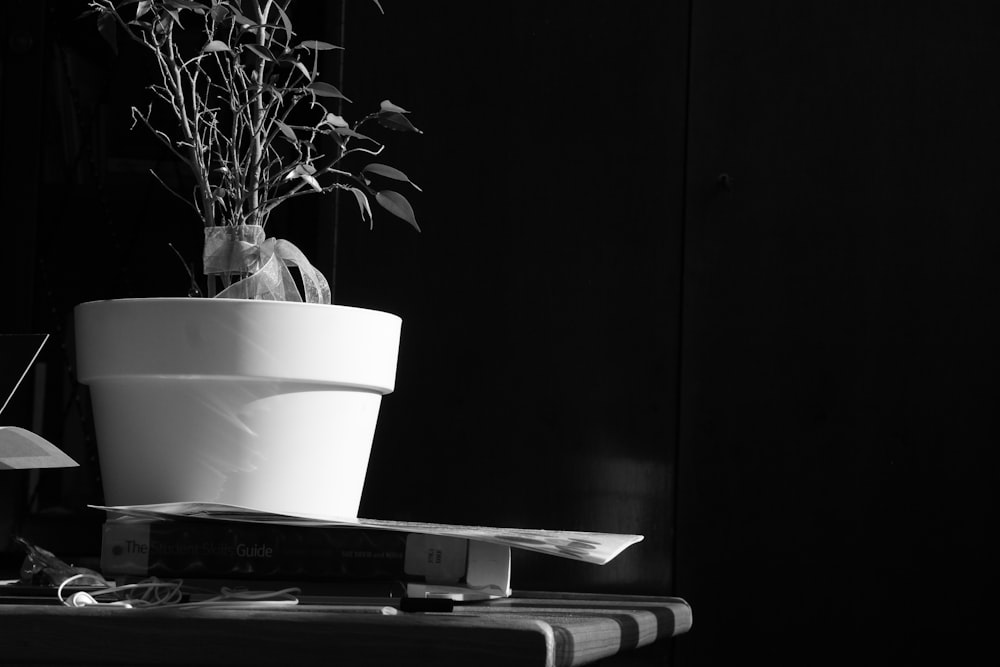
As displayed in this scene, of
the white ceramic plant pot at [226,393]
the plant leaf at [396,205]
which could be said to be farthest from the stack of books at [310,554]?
the plant leaf at [396,205]

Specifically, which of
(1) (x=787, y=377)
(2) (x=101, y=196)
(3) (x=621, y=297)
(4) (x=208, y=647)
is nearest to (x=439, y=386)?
(3) (x=621, y=297)

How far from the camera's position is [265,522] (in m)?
0.67

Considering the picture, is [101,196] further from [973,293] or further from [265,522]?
[973,293]

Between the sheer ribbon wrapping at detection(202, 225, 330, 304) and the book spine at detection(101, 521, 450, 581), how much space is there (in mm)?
264

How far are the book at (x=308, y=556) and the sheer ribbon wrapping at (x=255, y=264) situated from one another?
264mm

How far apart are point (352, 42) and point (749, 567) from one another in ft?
2.74

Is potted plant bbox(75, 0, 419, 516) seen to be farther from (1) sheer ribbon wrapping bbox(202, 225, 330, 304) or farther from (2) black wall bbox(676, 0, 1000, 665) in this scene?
(2) black wall bbox(676, 0, 1000, 665)

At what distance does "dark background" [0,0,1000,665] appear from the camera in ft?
4.50

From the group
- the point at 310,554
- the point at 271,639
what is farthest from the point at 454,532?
the point at 271,639

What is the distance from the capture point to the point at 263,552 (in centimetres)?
67

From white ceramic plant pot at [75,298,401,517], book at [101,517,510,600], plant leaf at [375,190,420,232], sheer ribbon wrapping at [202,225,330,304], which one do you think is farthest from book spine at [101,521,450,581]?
plant leaf at [375,190,420,232]

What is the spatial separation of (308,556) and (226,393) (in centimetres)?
21

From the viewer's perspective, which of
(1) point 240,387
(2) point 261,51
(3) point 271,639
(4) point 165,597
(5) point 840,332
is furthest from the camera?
(5) point 840,332

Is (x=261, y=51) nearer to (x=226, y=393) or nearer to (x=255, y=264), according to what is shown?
A: (x=255, y=264)
